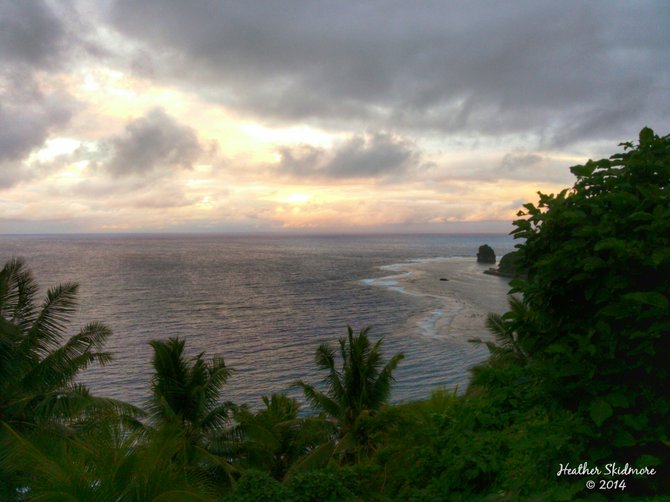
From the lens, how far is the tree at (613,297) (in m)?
4.86

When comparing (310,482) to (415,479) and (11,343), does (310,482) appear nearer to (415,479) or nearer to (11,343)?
(415,479)

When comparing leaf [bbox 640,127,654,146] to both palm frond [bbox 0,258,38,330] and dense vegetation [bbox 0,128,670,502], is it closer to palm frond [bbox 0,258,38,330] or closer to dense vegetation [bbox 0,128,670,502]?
dense vegetation [bbox 0,128,670,502]

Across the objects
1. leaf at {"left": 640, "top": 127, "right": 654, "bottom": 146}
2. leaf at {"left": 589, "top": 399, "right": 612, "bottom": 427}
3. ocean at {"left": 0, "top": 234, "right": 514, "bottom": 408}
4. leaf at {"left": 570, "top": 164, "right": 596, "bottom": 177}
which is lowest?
ocean at {"left": 0, "top": 234, "right": 514, "bottom": 408}

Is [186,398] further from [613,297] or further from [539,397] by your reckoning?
[613,297]

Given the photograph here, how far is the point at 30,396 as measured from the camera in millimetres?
14555

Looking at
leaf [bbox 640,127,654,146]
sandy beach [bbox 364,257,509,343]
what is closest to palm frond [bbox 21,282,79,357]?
leaf [bbox 640,127,654,146]

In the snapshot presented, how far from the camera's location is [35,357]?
49.6 ft

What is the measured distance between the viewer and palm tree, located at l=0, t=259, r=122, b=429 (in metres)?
14.2

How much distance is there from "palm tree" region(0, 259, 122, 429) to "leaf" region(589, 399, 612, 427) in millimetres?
14382

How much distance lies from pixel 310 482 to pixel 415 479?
6.90ft

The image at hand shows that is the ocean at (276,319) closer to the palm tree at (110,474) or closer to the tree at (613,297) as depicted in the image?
the palm tree at (110,474)

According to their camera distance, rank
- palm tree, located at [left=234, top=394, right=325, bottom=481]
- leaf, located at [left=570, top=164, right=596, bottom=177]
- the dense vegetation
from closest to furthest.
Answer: the dense vegetation, leaf, located at [left=570, top=164, right=596, bottom=177], palm tree, located at [left=234, top=394, right=325, bottom=481]

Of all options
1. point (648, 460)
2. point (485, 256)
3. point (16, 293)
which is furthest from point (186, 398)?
point (485, 256)

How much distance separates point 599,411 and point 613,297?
1181mm
